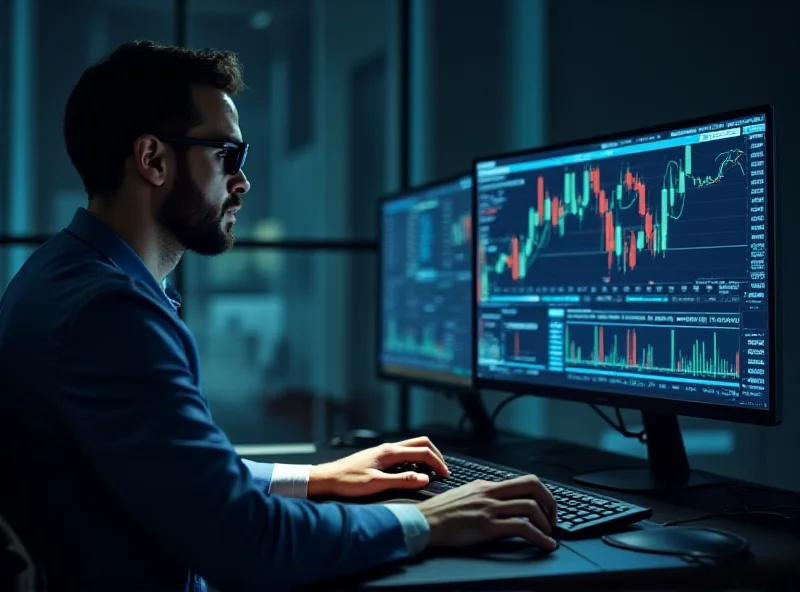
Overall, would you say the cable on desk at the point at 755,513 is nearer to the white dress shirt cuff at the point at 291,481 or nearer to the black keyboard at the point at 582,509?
the black keyboard at the point at 582,509

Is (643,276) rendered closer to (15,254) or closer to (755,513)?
(755,513)

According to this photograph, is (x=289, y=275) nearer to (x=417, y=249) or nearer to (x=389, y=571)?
(x=417, y=249)

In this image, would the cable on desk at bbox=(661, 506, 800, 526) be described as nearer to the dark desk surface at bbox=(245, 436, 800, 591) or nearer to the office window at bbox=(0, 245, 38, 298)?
the dark desk surface at bbox=(245, 436, 800, 591)

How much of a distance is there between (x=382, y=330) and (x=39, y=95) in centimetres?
156

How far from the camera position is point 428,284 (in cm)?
203

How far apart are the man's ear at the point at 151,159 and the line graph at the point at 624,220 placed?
0.72 m

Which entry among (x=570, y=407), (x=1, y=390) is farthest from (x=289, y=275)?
(x=1, y=390)

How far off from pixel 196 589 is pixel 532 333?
2.58 ft

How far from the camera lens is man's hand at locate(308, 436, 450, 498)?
1.24 m

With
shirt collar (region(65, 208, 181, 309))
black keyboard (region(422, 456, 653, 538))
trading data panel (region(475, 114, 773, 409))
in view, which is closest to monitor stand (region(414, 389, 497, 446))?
trading data panel (region(475, 114, 773, 409))

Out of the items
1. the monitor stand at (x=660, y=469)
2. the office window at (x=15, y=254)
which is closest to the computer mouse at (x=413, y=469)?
the monitor stand at (x=660, y=469)

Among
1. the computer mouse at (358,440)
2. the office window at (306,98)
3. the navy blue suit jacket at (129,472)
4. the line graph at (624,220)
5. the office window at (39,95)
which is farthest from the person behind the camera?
the office window at (306,98)

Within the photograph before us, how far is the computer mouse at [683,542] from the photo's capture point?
0.94 meters

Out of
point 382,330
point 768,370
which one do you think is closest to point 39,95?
point 382,330
